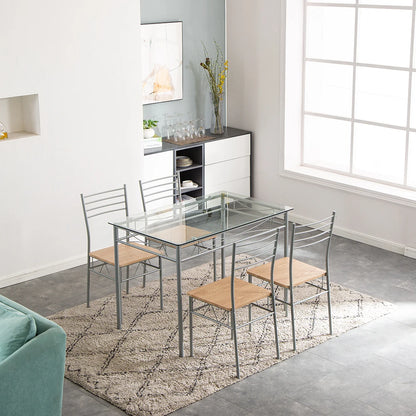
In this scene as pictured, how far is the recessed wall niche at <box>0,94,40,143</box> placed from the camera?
19.9 feet

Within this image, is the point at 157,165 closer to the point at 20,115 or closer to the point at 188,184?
the point at 188,184

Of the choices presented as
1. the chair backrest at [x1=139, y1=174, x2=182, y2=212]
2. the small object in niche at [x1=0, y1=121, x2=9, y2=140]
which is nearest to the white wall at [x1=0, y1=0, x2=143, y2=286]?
the small object in niche at [x1=0, y1=121, x2=9, y2=140]

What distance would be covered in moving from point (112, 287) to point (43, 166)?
1137 mm

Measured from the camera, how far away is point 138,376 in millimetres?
4699

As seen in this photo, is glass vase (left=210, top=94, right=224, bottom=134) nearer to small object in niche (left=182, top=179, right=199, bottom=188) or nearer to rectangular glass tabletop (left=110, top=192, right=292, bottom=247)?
small object in niche (left=182, top=179, right=199, bottom=188)

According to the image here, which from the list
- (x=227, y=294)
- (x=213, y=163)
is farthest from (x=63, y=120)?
(x=227, y=294)

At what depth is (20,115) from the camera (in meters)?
6.19

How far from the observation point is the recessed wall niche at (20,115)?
6062 millimetres

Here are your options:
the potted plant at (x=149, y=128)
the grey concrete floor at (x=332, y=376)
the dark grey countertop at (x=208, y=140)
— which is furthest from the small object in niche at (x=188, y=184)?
the grey concrete floor at (x=332, y=376)

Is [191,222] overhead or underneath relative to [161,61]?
underneath

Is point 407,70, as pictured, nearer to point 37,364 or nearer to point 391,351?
point 391,351

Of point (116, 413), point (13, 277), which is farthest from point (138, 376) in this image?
point (13, 277)

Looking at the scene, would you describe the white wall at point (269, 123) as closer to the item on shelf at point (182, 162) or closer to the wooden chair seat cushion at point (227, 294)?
the item on shelf at point (182, 162)

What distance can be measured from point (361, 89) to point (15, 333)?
4.38m
